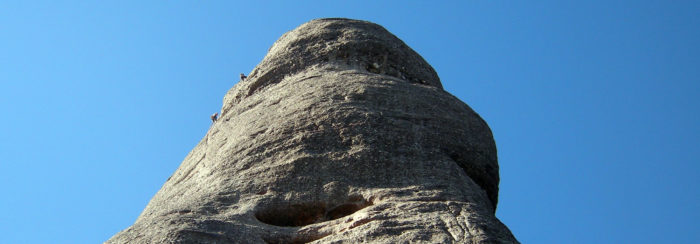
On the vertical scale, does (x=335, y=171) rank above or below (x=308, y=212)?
above

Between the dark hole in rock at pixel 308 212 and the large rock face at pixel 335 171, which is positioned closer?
the large rock face at pixel 335 171

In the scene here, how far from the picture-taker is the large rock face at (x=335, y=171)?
357 inches

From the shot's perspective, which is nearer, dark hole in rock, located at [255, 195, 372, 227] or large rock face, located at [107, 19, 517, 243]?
large rock face, located at [107, 19, 517, 243]

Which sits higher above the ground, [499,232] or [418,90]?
[418,90]

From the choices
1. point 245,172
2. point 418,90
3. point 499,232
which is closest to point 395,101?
point 418,90

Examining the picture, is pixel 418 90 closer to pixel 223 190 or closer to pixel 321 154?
pixel 321 154

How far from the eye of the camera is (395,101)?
11.9 meters

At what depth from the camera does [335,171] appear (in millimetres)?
10461

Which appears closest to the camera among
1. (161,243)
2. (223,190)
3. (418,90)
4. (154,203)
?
(161,243)

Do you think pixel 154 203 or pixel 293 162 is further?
pixel 154 203

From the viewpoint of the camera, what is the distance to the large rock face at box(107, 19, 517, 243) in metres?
9.08

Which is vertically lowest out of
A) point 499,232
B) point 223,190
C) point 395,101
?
point 499,232

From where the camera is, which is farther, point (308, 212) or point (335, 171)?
point (335, 171)

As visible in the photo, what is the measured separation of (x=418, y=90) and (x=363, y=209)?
3372 millimetres
